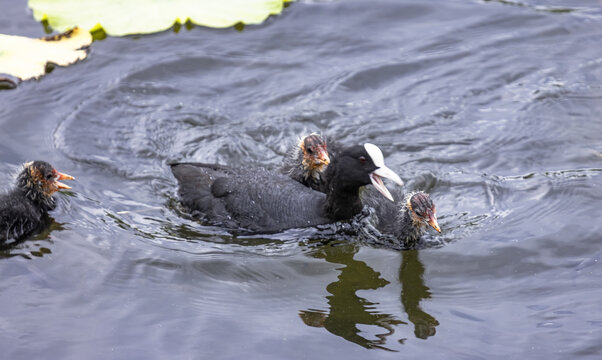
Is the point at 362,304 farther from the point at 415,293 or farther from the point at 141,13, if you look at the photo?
the point at 141,13

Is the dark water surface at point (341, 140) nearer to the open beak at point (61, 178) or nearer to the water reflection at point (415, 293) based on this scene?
the water reflection at point (415, 293)

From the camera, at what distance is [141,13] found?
9.31 m

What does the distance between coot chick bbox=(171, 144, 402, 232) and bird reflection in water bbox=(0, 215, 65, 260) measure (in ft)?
3.94

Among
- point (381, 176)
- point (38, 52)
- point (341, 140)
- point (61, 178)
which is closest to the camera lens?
point (381, 176)

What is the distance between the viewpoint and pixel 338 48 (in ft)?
30.9

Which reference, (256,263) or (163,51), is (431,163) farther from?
(163,51)

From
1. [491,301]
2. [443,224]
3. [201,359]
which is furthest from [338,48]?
[201,359]

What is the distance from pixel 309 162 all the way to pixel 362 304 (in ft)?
6.36

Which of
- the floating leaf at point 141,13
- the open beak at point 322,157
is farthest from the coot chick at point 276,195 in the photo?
the floating leaf at point 141,13

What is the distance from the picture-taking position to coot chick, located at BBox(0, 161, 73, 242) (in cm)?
627

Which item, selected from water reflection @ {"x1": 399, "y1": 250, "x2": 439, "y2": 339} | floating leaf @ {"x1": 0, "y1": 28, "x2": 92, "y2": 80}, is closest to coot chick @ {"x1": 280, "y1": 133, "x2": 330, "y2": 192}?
water reflection @ {"x1": 399, "y1": 250, "x2": 439, "y2": 339}

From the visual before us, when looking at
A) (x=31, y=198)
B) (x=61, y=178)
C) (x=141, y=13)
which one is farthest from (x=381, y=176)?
(x=141, y=13)

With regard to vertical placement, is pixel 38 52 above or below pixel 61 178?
above

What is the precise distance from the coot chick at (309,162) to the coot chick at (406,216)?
0.60 meters
